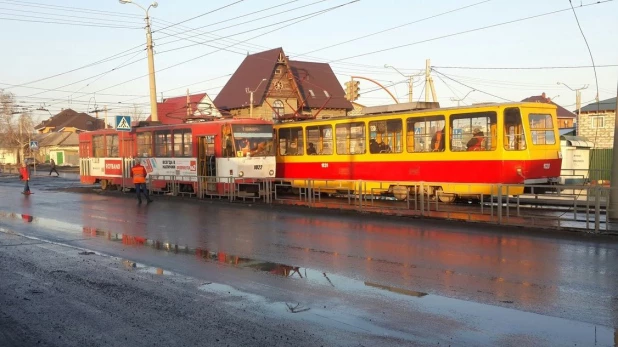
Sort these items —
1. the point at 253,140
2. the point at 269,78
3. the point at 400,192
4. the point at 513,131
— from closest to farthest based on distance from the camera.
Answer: the point at 513,131
the point at 400,192
the point at 253,140
the point at 269,78

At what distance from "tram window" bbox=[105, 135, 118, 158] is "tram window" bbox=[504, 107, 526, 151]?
766 inches

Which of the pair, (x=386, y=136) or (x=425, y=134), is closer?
(x=425, y=134)

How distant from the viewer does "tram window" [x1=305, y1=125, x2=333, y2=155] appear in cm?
2277

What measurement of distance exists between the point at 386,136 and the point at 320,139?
355 cm

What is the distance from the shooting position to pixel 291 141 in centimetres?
2456

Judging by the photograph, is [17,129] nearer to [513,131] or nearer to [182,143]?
[182,143]

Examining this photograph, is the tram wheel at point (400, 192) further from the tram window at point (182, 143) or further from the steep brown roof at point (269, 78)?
the steep brown roof at point (269, 78)

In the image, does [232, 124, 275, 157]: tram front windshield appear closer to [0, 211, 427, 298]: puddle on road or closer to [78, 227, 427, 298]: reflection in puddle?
[0, 211, 427, 298]: puddle on road

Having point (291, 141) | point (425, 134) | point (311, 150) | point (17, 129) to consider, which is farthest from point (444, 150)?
point (17, 129)

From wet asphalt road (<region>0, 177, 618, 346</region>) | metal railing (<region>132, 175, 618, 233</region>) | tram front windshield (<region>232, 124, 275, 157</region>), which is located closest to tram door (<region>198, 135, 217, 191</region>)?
metal railing (<region>132, 175, 618, 233</region>)

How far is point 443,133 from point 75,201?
14.7m

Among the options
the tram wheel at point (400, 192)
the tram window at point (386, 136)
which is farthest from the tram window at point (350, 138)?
the tram wheel at point (400, 192)

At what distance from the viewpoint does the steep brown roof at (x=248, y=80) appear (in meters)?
55.1

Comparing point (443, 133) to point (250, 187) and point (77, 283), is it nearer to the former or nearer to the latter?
point (250, 187)
